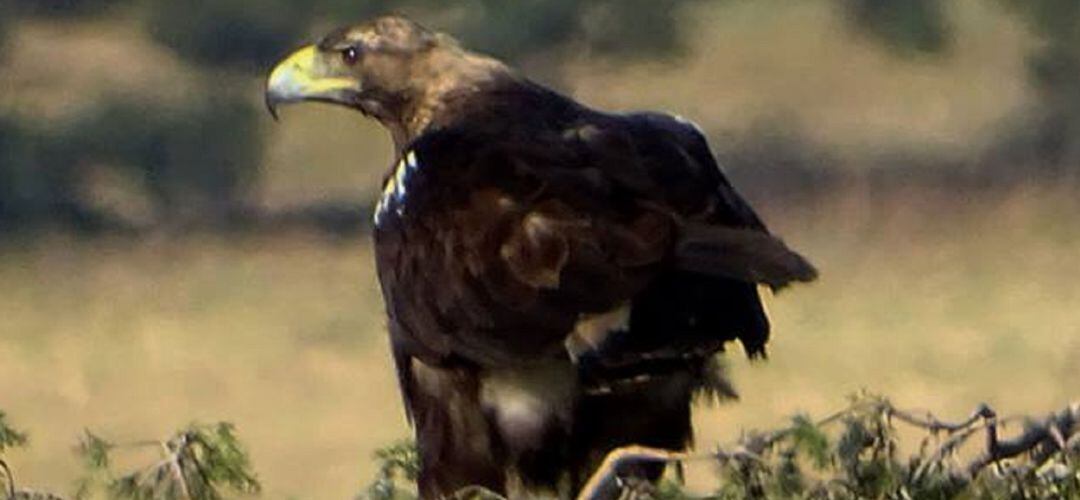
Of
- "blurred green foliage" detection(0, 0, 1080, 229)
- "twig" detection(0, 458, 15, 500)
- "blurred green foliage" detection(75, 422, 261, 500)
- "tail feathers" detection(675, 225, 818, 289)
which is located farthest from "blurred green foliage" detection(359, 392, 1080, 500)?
"blurred green foliage" detection(0, 0, 1080, 229)

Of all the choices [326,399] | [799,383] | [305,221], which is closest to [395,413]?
[326,399]

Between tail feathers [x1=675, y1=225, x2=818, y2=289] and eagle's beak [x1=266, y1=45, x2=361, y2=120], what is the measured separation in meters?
1.20

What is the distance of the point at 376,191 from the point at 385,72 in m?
20.1

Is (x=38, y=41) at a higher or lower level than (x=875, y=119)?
higher

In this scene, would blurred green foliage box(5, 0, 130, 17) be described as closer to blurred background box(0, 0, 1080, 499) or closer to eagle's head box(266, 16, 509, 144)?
blurred background box(0, 0, 1080, 499)

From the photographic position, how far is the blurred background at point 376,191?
19906 millimetres

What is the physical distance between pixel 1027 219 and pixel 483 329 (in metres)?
21.1

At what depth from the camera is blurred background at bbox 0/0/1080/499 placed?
65.3 ft

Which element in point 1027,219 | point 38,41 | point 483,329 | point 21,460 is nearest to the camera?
point 483,329

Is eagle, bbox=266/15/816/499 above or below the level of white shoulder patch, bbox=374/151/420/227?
below

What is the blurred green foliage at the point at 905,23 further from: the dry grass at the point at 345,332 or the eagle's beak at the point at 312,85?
the eagle's beak at the point at 312,85

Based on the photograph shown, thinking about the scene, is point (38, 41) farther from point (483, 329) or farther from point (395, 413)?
point (483, 329)

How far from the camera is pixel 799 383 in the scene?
63.7 ft

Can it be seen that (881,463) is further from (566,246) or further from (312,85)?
(312,85)
